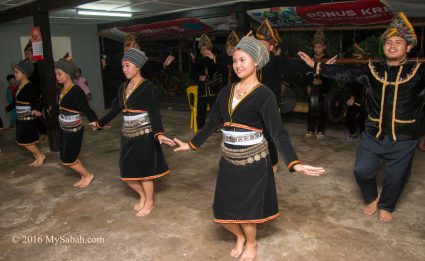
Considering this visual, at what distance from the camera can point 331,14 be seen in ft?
20.1

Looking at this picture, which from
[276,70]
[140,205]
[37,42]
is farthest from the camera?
[37,42]

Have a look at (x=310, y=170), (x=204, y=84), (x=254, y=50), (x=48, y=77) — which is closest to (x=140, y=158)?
(x=254, y=50)

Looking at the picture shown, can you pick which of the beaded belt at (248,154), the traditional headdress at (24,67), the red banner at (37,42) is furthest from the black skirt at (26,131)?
the beaded belt at (248,154)

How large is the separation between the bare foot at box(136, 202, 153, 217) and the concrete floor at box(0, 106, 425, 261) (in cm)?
6

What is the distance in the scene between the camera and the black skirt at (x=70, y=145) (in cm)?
409

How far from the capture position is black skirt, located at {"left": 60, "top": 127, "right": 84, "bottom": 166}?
4.09 m

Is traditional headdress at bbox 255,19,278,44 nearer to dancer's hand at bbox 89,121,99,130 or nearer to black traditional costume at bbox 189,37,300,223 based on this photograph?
black traditional costume at bbox 189,37,300,223

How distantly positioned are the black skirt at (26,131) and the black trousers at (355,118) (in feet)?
15.2

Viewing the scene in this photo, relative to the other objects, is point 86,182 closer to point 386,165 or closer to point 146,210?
point 146,210

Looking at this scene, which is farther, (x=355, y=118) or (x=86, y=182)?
(x=355, y=118)

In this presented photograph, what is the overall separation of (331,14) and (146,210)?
4514mm

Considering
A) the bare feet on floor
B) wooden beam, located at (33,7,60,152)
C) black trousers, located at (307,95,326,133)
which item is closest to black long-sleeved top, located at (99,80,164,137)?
the bare feet on floor

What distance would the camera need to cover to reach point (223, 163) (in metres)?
2.55

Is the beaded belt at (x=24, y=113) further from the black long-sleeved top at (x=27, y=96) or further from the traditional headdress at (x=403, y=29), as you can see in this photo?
the traditional headdress at (x=403, y=29)
